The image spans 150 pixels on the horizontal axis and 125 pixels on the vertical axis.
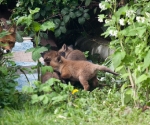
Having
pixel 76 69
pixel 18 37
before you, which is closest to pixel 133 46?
pixel 76 69

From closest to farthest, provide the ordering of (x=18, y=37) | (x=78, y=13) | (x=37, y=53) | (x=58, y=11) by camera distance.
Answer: (x=37, y=53) < (x=18, y=37) < (x=78, y=13) < (x=58, y=11)

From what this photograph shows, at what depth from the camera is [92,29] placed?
Result: 1124 centimetres

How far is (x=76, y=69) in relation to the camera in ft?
23.9

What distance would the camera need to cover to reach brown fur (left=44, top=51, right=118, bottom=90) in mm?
7066

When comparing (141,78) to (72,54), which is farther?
(72,54)

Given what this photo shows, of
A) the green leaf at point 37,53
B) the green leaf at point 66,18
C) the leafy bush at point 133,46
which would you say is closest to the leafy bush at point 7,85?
the green leaf at point 37,53

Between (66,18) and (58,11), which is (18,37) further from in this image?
(58,11)

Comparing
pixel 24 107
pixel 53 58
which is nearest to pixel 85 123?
pixel 24 107

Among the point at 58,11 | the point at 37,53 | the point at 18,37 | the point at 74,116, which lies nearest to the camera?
Answer: the point at 74,116

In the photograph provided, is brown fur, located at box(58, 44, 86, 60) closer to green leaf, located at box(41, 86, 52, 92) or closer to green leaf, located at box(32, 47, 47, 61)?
green leaf, located at box(32, 47, 47, 61)

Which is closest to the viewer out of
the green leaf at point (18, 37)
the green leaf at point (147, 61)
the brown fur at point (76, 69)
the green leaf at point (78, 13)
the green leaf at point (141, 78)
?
the green leaf at point (147, 61)

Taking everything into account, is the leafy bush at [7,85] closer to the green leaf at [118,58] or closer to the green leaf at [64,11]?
the green leaf at [118,58]

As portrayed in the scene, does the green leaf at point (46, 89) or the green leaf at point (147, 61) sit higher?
the green leaf at point (147, 61)

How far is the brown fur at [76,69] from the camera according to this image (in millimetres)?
7066
